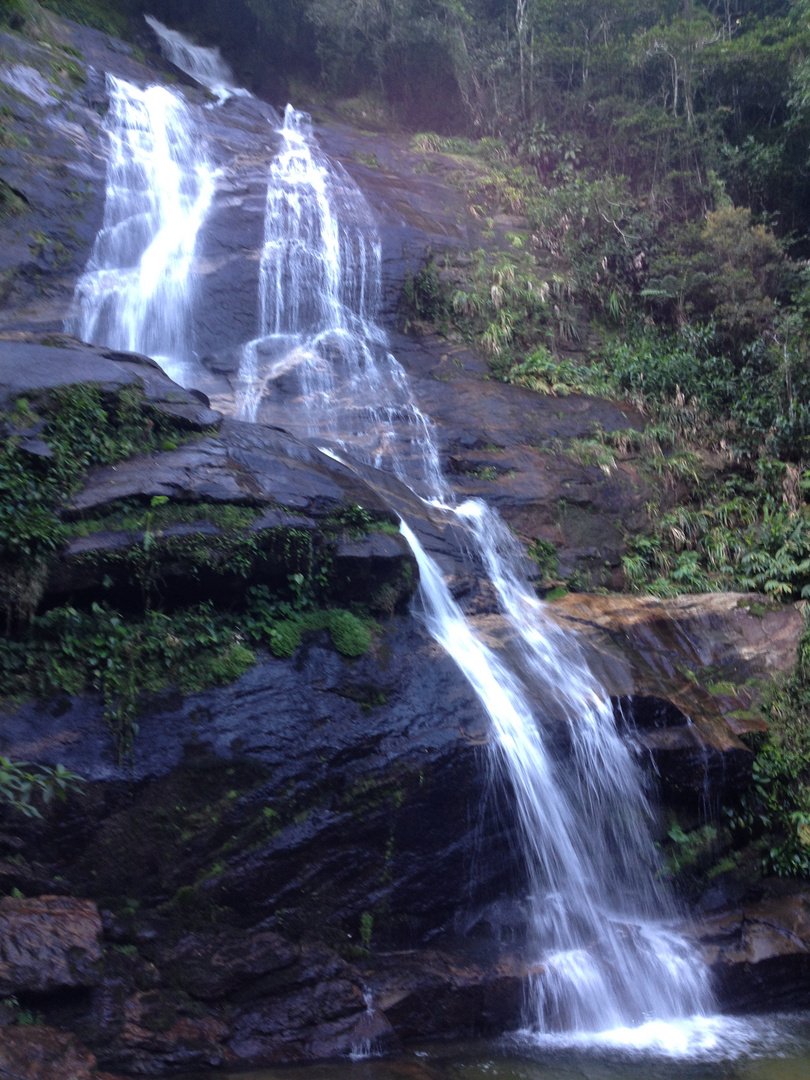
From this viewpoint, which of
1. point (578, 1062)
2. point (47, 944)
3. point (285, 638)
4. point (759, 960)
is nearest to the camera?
point (47, 944)

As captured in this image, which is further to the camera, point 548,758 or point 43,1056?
point 548,758

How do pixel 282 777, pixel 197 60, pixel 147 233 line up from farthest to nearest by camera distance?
pixel 197 60, pixel 147 233, pixel 282 777

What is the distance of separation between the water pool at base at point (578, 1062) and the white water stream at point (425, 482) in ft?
0.49

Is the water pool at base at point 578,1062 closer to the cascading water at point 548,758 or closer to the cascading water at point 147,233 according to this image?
the cascading water at point 548,758

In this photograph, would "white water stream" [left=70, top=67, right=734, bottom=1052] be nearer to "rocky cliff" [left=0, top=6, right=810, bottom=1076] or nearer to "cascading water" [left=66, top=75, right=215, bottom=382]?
"cascading water" [left=66, top=75, right=215, bottom=382]

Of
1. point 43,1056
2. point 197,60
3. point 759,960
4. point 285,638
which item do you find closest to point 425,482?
point 285,638

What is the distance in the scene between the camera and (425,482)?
11500mm

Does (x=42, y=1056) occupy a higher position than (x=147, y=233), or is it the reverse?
(x=147, y=233)

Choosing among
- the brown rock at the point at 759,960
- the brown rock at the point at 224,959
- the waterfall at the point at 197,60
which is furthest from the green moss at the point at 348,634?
the waterfall at the point at 197,60

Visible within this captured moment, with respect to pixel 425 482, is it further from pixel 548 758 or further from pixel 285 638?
pixel 548 758

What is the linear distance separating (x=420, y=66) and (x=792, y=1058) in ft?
82.0

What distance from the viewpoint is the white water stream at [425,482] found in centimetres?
652

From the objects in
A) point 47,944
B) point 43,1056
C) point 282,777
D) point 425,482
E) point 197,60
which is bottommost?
point 43,1056

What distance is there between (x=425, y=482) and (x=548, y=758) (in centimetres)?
533
